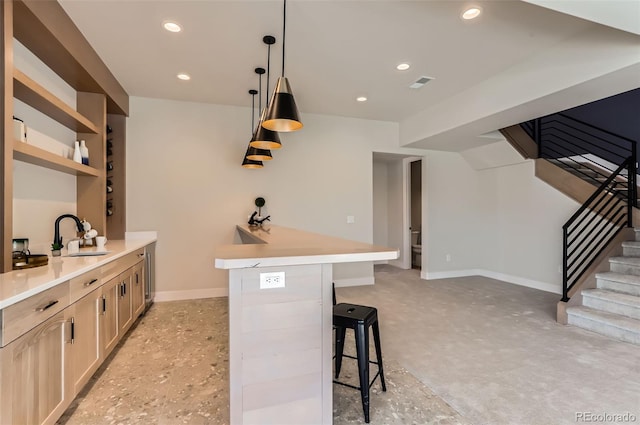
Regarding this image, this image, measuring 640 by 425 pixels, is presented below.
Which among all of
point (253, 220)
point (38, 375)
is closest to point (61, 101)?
point (38, 375)

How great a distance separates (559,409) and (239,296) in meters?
2.13

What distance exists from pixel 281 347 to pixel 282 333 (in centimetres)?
7

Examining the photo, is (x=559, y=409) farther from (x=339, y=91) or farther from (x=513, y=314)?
(x=339, y=91)

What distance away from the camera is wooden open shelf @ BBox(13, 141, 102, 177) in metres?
2.13

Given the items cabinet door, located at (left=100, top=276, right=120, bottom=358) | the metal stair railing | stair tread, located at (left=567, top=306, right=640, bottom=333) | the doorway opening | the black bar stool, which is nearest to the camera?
the black bar stool

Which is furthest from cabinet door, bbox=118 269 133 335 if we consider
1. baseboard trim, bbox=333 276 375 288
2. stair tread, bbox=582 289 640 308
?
stair tread, bbox=582 289 640 308

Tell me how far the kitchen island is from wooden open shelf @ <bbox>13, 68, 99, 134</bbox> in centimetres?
192

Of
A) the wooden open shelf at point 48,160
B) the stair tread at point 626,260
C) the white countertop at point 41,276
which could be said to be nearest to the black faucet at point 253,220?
the wooden open shelf at point 48,160

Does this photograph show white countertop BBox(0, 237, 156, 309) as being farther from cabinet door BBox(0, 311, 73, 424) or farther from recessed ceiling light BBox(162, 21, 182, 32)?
recessed ceiling light BBox(162, 21, 182, 32)

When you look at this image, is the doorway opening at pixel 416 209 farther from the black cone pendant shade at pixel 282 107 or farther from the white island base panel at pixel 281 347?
the white island base panel at pixel 281 347

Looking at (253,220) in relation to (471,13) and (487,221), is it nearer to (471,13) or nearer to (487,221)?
(471,13)

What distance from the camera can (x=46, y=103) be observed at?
2488mm

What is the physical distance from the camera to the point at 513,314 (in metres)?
3.75

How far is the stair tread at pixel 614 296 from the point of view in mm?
3131
